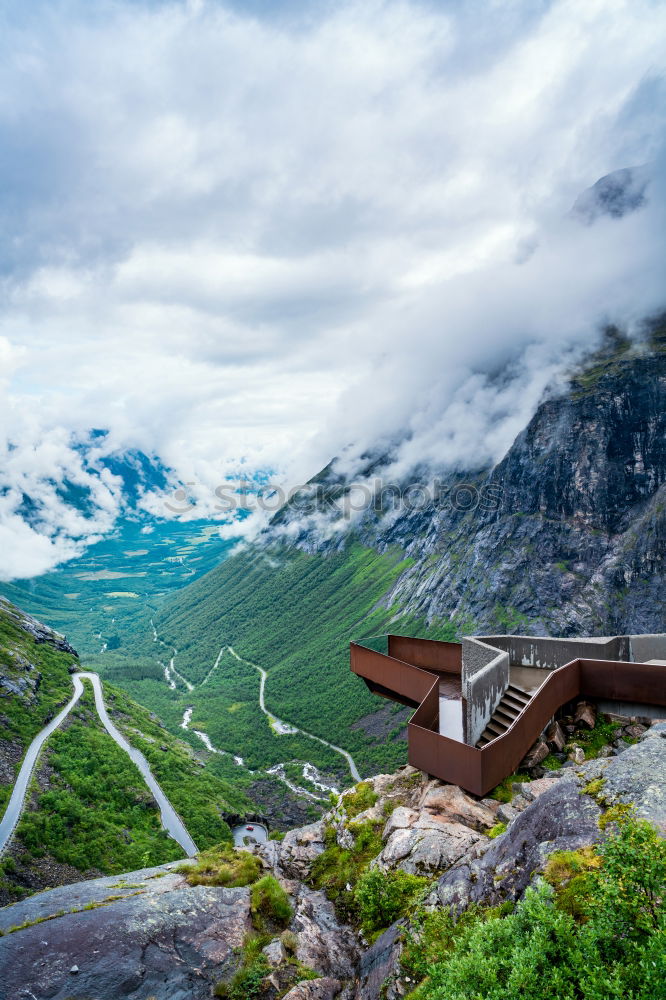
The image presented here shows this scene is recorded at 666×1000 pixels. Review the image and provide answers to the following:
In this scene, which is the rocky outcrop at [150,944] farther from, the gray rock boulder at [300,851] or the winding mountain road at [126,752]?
the winding mountain road at [126,752]

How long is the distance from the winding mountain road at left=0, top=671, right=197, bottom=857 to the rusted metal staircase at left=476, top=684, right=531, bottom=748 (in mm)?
40954

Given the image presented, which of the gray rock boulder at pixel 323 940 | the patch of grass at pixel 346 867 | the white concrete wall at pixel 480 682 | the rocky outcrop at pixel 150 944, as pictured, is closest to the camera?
the rocky outcrop at pixel 150 944

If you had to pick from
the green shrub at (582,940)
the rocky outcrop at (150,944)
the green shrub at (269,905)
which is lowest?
the green shrub at (269,905)

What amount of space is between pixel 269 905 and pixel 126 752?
6105 centimetres

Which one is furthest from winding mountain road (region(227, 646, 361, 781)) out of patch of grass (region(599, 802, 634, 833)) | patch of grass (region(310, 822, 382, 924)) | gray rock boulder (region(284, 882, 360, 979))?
patch of grass (region(599, 802, 634, 833))

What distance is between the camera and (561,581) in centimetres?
14950

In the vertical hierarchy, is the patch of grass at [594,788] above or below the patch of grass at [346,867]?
above

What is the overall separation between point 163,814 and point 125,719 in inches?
1037

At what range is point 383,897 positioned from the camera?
37.8ft

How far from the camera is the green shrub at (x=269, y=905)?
12625mm

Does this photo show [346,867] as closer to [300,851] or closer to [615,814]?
[300,851]

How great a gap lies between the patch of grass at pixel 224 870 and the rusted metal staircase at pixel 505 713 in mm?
7542

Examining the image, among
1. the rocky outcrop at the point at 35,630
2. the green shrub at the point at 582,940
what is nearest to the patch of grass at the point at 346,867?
the green shrub at the point at 582,940

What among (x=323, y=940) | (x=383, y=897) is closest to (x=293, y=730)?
(x=323, y=940)
